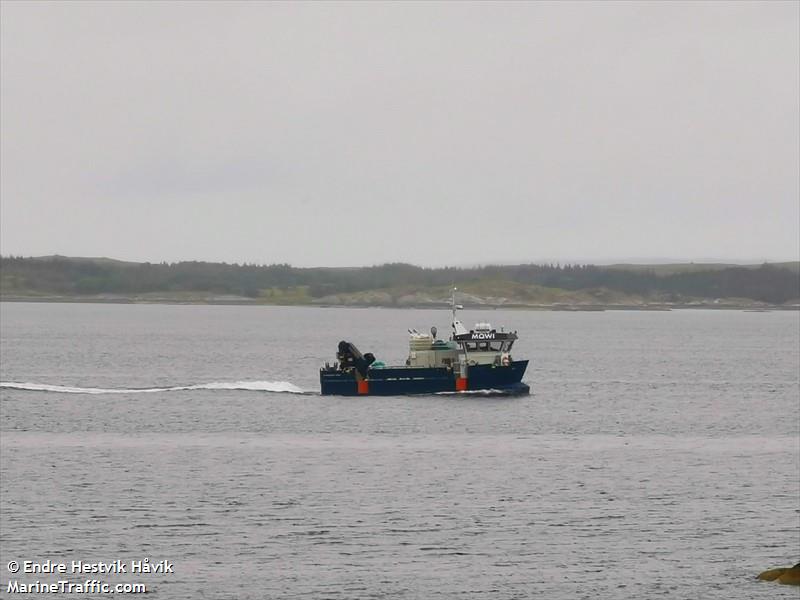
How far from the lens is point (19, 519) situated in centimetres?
5325

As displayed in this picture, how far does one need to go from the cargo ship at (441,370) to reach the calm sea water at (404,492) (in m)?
1.85

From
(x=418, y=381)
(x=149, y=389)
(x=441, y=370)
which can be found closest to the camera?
(x=418, y=381)

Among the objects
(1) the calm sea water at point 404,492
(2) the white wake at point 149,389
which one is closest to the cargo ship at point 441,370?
(1) the calm sea water at point 404,492

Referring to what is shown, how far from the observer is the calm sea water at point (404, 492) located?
150 feet

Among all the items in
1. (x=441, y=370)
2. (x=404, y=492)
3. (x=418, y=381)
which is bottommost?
(x=404, y=492)

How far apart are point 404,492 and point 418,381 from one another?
49905mm

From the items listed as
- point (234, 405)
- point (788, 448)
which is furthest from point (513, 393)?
point (788, 448)

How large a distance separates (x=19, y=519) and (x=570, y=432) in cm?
4420

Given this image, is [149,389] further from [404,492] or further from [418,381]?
[404,492]

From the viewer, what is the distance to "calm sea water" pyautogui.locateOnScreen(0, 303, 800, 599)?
150 ft

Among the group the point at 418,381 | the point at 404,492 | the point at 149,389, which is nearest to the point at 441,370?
the point at 418,381

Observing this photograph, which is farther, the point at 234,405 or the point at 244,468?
the point at 234,405

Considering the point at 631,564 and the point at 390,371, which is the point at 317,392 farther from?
the point at 631,564

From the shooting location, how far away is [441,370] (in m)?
111
